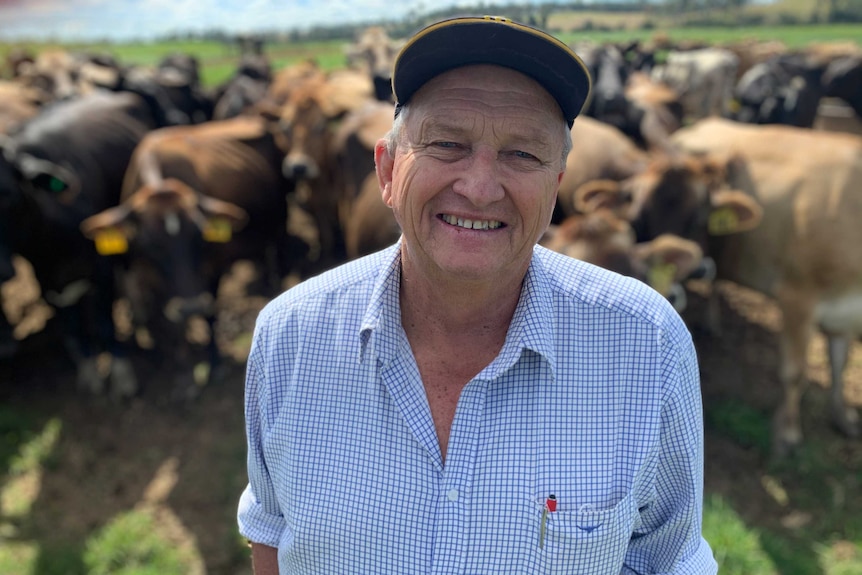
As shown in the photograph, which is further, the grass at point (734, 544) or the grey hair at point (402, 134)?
the grass at point (734, 544)

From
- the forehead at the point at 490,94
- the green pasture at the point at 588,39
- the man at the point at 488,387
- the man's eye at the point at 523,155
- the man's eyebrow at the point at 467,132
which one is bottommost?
the green pasture at the point at 588,39

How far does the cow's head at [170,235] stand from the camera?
5.14m

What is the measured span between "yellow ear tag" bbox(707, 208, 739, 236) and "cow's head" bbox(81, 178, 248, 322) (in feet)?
11.2

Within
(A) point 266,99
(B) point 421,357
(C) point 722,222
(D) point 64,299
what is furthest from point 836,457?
(A) point 266,99

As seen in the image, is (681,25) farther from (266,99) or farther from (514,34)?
(514,34)

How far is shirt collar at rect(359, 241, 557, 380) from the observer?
1501 mm

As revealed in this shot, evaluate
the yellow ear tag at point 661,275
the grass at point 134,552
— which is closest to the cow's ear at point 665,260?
the yellow ear tag at point 661,275

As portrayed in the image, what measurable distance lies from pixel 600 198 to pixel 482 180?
3.75 m

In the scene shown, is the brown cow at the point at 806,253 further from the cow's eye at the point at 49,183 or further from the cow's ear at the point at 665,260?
the cow's eye at the point at 49,183

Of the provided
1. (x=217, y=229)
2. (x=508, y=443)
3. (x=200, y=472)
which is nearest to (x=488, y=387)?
(x=508, y=443)

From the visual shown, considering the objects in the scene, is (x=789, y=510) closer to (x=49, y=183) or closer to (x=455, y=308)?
(x=455, y=308)

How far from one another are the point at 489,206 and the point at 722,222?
3850mm

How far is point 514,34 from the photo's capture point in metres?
1.43

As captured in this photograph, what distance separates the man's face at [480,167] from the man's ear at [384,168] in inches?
6.1
